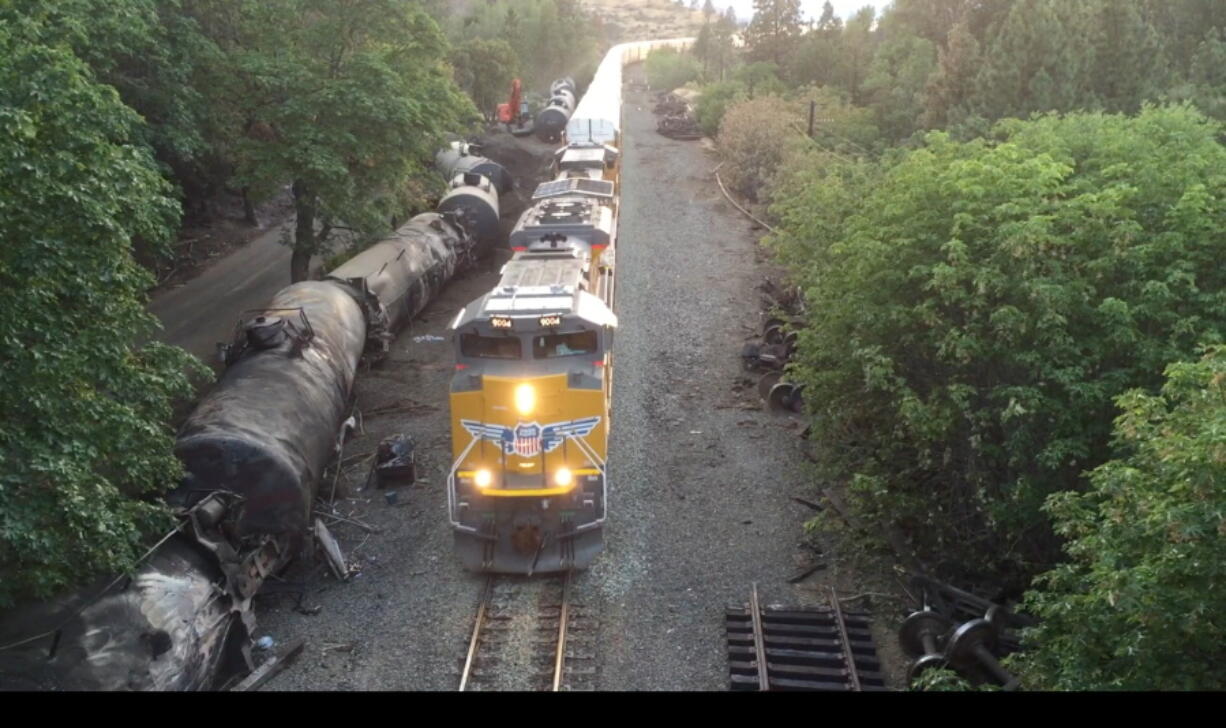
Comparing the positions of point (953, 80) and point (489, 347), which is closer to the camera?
point (489, 347)

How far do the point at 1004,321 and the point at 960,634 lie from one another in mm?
3964

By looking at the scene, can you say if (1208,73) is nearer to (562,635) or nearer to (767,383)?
(767,383)

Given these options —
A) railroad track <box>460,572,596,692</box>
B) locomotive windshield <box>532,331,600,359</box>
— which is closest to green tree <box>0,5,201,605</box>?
railroad track <box>460,572,596,692</box>

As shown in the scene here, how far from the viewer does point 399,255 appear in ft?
82.7

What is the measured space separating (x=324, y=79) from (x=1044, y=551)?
2035 centimetres

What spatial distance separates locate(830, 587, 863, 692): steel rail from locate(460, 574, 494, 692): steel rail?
4.96 metres

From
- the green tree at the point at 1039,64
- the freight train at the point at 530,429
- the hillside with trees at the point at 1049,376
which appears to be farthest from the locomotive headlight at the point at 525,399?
the green tree at the point at 1039,64

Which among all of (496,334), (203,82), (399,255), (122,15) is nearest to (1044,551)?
(496,334)

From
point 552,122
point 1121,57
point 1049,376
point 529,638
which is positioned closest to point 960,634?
point 1049,376

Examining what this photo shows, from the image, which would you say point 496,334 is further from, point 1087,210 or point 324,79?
point 324,79

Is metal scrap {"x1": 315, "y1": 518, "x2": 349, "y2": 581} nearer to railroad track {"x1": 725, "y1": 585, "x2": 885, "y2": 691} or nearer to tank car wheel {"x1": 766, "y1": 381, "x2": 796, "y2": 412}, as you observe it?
railroad track {"x1": 725, "y1": 585, "x2": 885, "y2": 691}

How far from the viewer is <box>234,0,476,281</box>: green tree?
23.5m

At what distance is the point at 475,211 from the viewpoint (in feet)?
103
